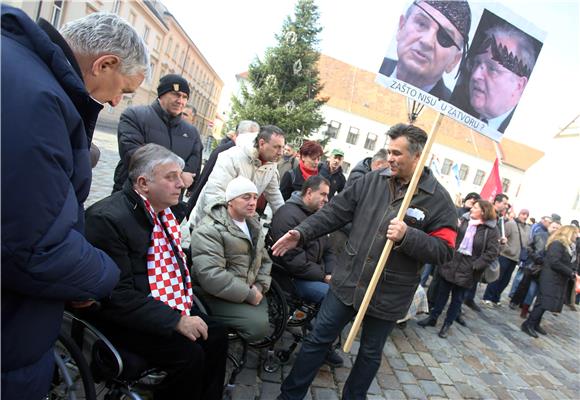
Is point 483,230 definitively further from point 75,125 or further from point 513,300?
point 75,125

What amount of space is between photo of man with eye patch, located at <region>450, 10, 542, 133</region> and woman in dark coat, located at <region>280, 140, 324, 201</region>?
2.64 meters

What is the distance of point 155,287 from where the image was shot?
2.40m

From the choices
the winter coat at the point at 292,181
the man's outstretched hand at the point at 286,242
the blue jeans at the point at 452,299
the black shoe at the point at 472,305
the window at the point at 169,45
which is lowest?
the black shoe at the point at 472,305

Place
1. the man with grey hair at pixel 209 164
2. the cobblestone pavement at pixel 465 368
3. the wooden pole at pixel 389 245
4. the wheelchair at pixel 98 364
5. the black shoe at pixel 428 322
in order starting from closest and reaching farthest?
1. the wheelchair at pixel 98 364
2. the wooden pole at pixel 389 245
3. the cobblestone pavement at pixel 465 368
4. the man with grey hair at pixel 209 164
5. the black shoe at pixel 428 322

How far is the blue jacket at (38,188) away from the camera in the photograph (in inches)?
42.2

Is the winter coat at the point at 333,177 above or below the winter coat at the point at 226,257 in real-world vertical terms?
above

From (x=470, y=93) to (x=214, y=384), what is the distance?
266 centimetres

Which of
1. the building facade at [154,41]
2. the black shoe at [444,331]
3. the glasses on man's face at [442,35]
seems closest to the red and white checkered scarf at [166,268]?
the building facade at [154,41]

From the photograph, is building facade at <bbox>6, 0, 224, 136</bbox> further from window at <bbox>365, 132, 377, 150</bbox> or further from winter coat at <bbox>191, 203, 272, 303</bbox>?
window at <bbox>365, 132, 377, 150</bbox>

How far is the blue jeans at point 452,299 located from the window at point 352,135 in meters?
40.8

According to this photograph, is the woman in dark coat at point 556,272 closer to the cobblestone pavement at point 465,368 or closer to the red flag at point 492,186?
the cobblestone pavement at point 465,368

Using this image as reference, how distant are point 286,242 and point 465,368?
3.07m

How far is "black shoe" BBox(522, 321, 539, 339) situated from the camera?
22.2 ft

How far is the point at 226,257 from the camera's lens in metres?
3.06
